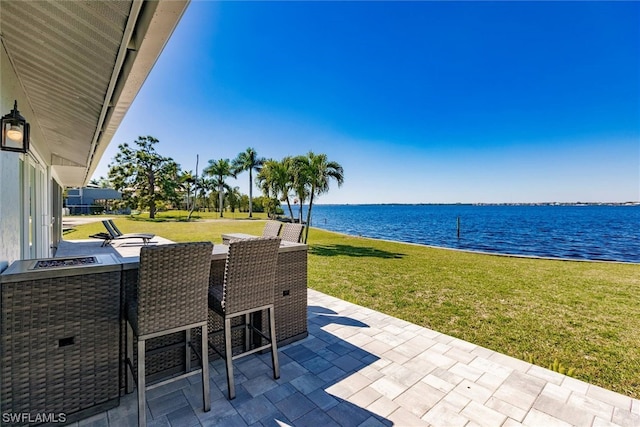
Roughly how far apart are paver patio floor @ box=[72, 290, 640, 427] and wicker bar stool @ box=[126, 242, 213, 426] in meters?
0.32

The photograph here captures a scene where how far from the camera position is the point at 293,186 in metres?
11.8

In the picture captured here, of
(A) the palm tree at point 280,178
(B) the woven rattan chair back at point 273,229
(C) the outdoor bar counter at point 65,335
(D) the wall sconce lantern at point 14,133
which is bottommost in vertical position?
(C) the outdoor bar counter at point 65,335

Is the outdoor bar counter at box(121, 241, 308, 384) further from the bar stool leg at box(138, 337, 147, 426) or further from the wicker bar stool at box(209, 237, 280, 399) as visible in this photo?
the bar stool leg at box(138, 337, 147, 426)

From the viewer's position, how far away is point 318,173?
11.4 m

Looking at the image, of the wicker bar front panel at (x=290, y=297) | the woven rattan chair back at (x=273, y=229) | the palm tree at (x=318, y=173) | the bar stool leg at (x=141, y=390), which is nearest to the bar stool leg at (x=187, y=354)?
the bar stool leg at (x=141, y=390)

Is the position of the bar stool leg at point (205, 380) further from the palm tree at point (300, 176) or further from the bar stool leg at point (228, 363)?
the palm tree at point (300, 176)

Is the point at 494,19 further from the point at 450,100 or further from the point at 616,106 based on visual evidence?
the point at 616,106

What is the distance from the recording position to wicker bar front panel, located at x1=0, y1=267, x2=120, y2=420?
67.1 inches

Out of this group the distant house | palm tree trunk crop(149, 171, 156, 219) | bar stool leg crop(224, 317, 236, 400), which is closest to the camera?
bar stool leg crop(224, 317, 236, 400)

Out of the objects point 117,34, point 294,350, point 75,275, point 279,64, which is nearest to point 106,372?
point 75,275

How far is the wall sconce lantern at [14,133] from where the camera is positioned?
6.28 feet

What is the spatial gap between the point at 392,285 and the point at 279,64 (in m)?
9.28

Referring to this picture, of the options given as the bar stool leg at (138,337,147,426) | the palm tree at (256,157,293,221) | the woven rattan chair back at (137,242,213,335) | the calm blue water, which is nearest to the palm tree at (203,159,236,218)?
the calm blue water

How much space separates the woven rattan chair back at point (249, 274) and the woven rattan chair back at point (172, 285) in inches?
8.2
